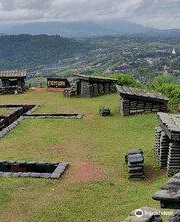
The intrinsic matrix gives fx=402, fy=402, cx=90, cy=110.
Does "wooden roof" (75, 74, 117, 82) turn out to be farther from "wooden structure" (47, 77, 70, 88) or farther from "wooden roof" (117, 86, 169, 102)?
"wooden roof" (117, 86, 169, 102)

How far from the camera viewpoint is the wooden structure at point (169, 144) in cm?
1499

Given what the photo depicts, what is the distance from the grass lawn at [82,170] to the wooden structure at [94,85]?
Result: 6.64m

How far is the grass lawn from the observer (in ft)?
41.3

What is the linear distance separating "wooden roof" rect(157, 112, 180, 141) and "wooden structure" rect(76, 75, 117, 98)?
19.0 meters

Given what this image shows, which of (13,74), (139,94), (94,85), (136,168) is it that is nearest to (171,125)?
(136,168)

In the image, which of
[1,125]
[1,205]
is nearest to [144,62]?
[1,125]

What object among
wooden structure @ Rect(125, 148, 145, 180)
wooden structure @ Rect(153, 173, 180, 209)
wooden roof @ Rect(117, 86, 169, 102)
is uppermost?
wooden structure @ Rect(153, 173, 180, 209)

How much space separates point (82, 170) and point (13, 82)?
2599 cm

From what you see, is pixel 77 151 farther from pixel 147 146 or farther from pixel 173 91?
pixel 173 91

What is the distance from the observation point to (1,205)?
13.2 metres

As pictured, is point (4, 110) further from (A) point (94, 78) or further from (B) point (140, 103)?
(B) point (140, 103)

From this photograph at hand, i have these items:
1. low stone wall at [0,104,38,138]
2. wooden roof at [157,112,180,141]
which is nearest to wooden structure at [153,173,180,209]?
wooden roof at [157,112,180,141]

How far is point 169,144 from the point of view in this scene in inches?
615

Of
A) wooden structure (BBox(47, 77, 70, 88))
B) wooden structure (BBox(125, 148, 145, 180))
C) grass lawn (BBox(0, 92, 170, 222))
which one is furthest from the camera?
wooden structure (BBox(47, 77, 70, 88))
